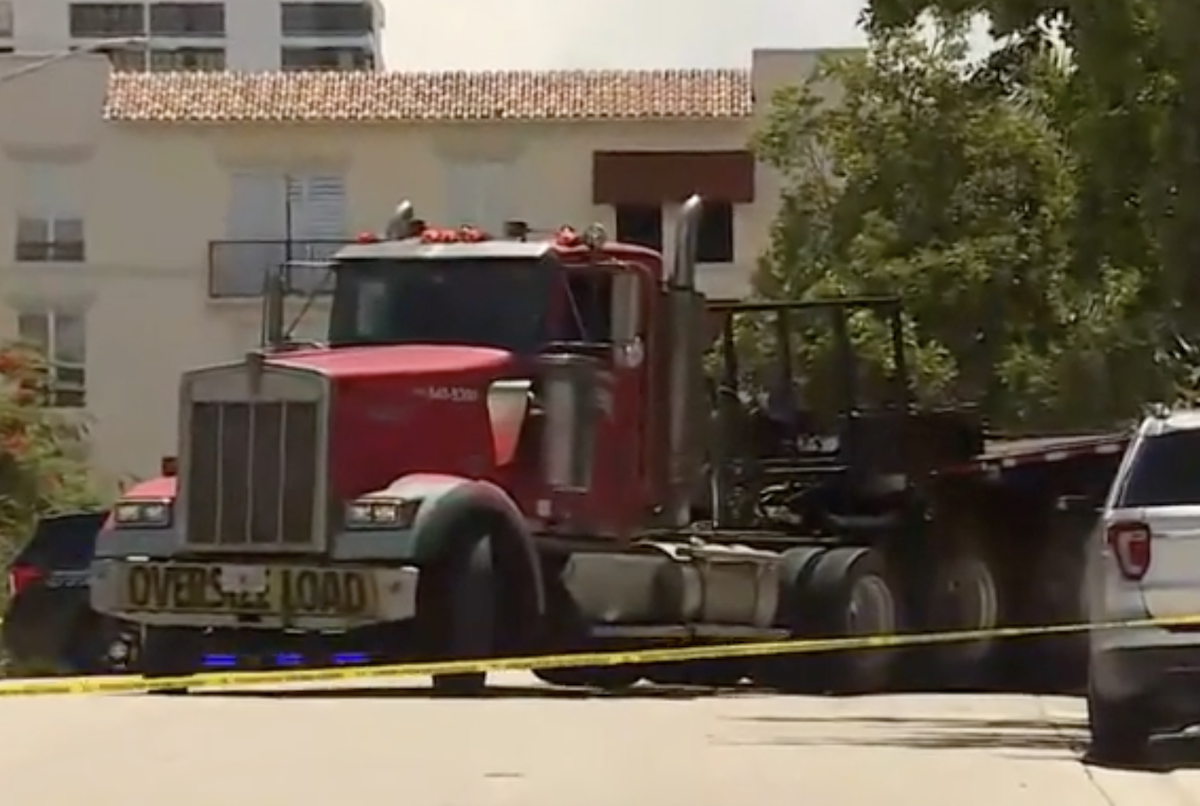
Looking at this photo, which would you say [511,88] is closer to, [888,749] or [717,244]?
[717,244]

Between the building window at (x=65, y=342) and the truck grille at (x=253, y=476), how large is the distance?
30250 millimetres

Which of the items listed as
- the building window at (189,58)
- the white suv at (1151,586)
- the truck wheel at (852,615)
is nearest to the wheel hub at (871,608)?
the truck wheel at (852,615)

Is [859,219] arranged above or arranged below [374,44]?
below

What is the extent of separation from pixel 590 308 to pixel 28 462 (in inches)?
663

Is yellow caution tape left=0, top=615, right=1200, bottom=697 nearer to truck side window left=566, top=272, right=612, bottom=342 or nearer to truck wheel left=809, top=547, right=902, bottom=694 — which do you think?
truck wheel left=809, top=547, right=902, bottom=694

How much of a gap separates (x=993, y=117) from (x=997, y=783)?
63.6 ft

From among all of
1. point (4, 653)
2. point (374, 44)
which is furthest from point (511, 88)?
point (374, 44)

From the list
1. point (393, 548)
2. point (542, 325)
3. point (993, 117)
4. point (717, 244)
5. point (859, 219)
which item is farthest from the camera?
point (717, 244)

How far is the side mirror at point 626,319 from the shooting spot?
816 inches

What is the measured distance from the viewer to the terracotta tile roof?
159ft

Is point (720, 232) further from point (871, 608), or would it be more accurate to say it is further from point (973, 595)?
point (871, 608)

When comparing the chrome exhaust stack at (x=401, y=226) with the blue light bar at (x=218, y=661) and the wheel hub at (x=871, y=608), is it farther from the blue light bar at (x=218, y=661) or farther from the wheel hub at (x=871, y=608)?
the wheel hub at (x=871, y=608)

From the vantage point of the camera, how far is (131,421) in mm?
49812

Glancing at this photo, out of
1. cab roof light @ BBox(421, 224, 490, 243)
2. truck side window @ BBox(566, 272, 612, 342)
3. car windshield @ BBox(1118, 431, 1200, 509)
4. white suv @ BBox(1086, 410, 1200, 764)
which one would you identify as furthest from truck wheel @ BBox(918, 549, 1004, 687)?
car windshield @ BBox(1118, 431, 1200, 509)
